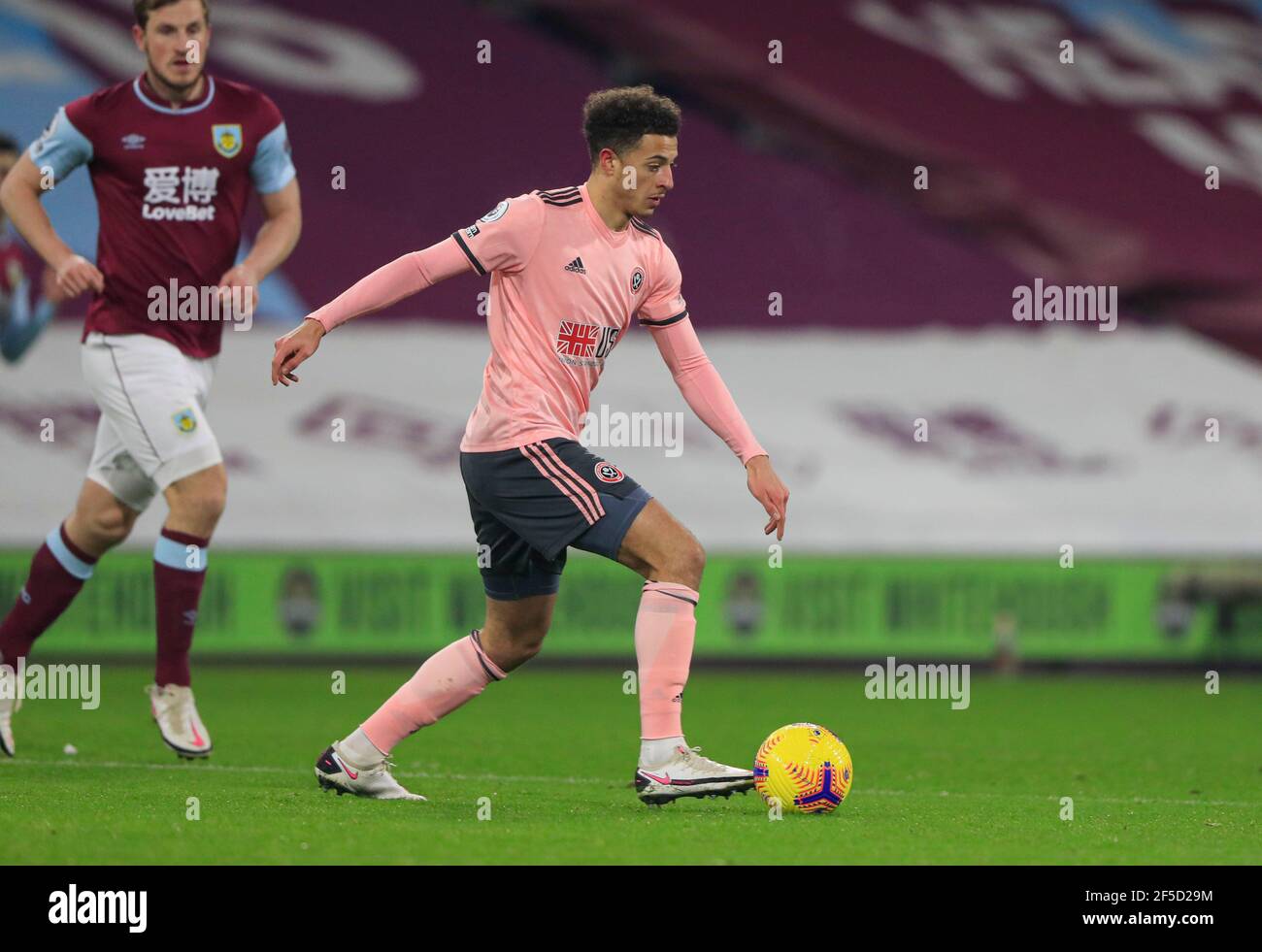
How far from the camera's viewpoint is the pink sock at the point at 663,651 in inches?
205

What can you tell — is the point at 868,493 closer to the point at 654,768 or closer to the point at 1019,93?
the point at 1019,93

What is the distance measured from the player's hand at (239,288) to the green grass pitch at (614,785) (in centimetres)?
164

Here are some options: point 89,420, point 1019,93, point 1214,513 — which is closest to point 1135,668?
point 1214,513

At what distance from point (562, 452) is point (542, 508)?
0.18 metres

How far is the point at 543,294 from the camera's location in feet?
17.8

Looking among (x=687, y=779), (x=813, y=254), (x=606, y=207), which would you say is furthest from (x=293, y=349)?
(x=813, y=254)

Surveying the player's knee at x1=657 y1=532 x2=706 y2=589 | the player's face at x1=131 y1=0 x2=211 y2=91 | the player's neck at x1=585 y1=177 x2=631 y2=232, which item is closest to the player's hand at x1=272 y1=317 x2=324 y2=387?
the player's neck at x1=585 y1=177 x2=631 y2=232

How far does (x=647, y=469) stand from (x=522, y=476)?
10338 millimetres

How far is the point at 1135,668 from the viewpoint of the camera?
1390 cm

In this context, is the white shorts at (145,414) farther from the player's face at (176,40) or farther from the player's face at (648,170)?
the player's face at (648,170)

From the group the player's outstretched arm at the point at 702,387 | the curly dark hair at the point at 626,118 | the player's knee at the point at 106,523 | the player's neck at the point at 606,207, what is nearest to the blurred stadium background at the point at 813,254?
the player's knee at the point at 106,523

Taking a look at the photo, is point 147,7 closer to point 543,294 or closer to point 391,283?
point 391,283

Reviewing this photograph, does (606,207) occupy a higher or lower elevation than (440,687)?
higher

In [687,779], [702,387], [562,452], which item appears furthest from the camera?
[702,387]
